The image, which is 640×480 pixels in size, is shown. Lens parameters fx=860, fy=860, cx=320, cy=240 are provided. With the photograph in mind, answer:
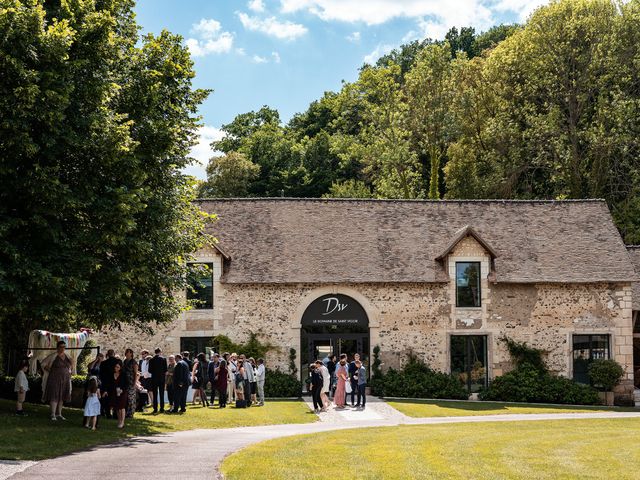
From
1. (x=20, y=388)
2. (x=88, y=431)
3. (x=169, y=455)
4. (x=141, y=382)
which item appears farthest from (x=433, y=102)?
(x=169, y=455)

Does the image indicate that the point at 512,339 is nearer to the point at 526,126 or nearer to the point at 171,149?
the point at 171,149

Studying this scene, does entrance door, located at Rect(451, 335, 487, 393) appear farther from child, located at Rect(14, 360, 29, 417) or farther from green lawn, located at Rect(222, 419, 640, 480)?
child, located at Rect(14, 360, 29, 417)

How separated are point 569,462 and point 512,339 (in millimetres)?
17455

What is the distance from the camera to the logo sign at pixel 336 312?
32.1m

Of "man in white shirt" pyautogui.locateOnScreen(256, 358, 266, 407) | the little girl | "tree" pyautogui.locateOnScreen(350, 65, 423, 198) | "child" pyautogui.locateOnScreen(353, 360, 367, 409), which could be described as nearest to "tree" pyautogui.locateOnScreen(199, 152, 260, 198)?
"tree" pyautogui.locateOnScreen(350, 65, 423, 198)

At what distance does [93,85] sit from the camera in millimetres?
18672

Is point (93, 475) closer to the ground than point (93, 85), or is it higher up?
closer to the ground

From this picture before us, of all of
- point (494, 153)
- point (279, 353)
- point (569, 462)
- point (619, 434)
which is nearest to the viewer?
point (569, 462)

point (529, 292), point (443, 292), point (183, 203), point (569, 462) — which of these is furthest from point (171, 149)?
point (529, 292)

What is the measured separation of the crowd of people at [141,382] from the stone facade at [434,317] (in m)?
2.21

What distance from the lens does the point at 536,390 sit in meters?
31.1

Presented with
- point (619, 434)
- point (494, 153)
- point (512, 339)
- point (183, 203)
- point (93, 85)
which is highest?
point (494, 153)

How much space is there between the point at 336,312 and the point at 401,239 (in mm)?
4232

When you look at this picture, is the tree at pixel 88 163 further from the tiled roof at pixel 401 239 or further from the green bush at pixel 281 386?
the tiled roof at pixel 401 239
